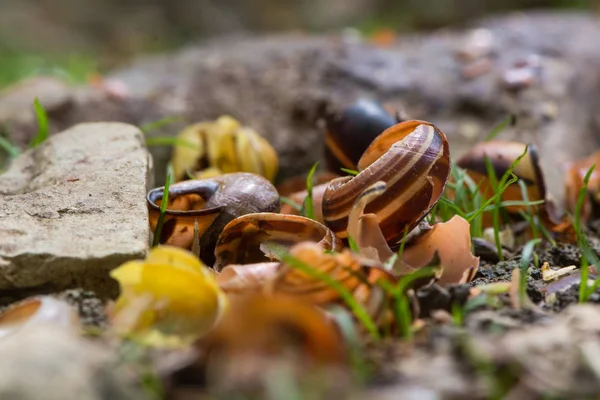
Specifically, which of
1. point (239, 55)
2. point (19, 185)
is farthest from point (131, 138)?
point (239, 55)

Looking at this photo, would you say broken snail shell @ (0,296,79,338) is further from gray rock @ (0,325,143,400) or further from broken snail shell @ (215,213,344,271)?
broken snail shell @ (215,213,344,271)

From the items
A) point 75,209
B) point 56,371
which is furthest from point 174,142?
point 56,371

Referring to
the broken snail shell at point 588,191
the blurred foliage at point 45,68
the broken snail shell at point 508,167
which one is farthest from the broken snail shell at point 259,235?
the blurred foliage at point 45,68

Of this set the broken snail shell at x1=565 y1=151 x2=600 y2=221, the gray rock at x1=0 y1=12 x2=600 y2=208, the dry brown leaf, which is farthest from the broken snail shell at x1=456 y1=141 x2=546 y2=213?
the gray rock at x1=0 y1=12 x2=600 y2=208

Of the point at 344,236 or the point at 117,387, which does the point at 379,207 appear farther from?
the point at 117,387

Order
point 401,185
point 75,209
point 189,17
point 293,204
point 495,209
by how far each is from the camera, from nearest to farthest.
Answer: point 401,185, point 75,209, point 495,209, point 293,204, point 189,17

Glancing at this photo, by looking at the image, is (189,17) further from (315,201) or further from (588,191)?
(315,201)

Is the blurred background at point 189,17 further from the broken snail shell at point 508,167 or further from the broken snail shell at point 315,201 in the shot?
the broken snail shell at point 315,201
